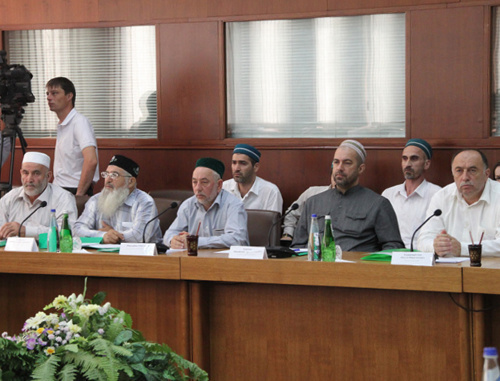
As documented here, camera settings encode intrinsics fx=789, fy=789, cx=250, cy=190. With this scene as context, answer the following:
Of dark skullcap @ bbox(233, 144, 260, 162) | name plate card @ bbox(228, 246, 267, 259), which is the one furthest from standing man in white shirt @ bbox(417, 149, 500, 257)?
dark skullcap @ bbox(233, 144, 260, 162)

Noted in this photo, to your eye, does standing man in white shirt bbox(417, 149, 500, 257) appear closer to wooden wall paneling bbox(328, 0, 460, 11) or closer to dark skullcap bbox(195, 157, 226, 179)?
dark skullcap bbox(195, 157, 226, 179)

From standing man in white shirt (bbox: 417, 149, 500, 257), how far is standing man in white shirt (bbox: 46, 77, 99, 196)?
8.62ft

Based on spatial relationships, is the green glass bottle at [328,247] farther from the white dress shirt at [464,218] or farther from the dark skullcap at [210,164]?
the dark skullcap at [210,164]

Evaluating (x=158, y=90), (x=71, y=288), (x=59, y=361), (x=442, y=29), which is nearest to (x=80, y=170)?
(x=158, y=90)

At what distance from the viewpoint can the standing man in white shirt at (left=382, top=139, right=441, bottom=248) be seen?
5.13 metres

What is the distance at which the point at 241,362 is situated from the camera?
332 centimetres

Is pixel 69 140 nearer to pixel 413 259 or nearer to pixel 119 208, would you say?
pixel 119 208

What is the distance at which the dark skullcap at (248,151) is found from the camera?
5414 mm

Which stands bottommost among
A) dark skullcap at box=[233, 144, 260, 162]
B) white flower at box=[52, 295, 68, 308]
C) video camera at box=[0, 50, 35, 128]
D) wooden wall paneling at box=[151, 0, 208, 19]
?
white flower at box=[52, 295, 68, 308]

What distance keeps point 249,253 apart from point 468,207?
1.23 metres

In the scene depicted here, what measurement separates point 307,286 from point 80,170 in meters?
2.88

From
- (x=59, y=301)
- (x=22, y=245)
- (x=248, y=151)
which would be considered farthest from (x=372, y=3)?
(x=59, y=301)

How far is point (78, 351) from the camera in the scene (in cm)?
183

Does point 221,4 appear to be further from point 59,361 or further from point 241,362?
point 59,361
